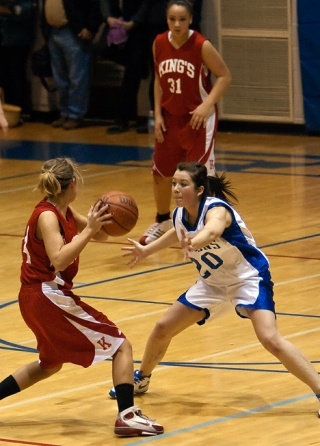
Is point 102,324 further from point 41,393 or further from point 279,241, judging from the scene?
point 279,241

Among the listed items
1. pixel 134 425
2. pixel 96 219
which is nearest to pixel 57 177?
pixel 96 219

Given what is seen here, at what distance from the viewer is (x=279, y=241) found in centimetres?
1010

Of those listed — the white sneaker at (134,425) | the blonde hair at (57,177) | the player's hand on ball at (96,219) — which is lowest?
the white sneaker at (134,425)

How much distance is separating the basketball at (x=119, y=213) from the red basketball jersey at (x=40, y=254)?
388 mm

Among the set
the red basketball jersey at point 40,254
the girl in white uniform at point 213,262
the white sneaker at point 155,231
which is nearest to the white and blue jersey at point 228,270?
the girl in white uniform at point 213,262

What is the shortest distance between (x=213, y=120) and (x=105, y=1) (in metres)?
6.60

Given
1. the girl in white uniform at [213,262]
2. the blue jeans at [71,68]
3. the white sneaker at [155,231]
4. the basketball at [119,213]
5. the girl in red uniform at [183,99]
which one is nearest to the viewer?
the girl in white uniform at [213,262]

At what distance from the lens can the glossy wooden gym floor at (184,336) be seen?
579cm

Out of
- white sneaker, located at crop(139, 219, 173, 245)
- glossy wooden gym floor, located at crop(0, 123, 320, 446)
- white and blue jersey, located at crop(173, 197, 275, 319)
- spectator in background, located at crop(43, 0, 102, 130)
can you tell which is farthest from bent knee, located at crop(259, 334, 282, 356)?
spectator in background, located at crop(43, 0, 102, 130)

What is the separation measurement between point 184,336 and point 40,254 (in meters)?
1.85

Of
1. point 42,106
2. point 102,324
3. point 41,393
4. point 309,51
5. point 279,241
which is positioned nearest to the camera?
point 102,324

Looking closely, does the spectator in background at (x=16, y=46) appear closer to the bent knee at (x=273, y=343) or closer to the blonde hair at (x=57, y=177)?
the blonde hair at (x=57, y=177)

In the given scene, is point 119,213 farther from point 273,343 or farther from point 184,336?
point 184,336

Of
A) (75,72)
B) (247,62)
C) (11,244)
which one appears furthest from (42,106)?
(11,244)
